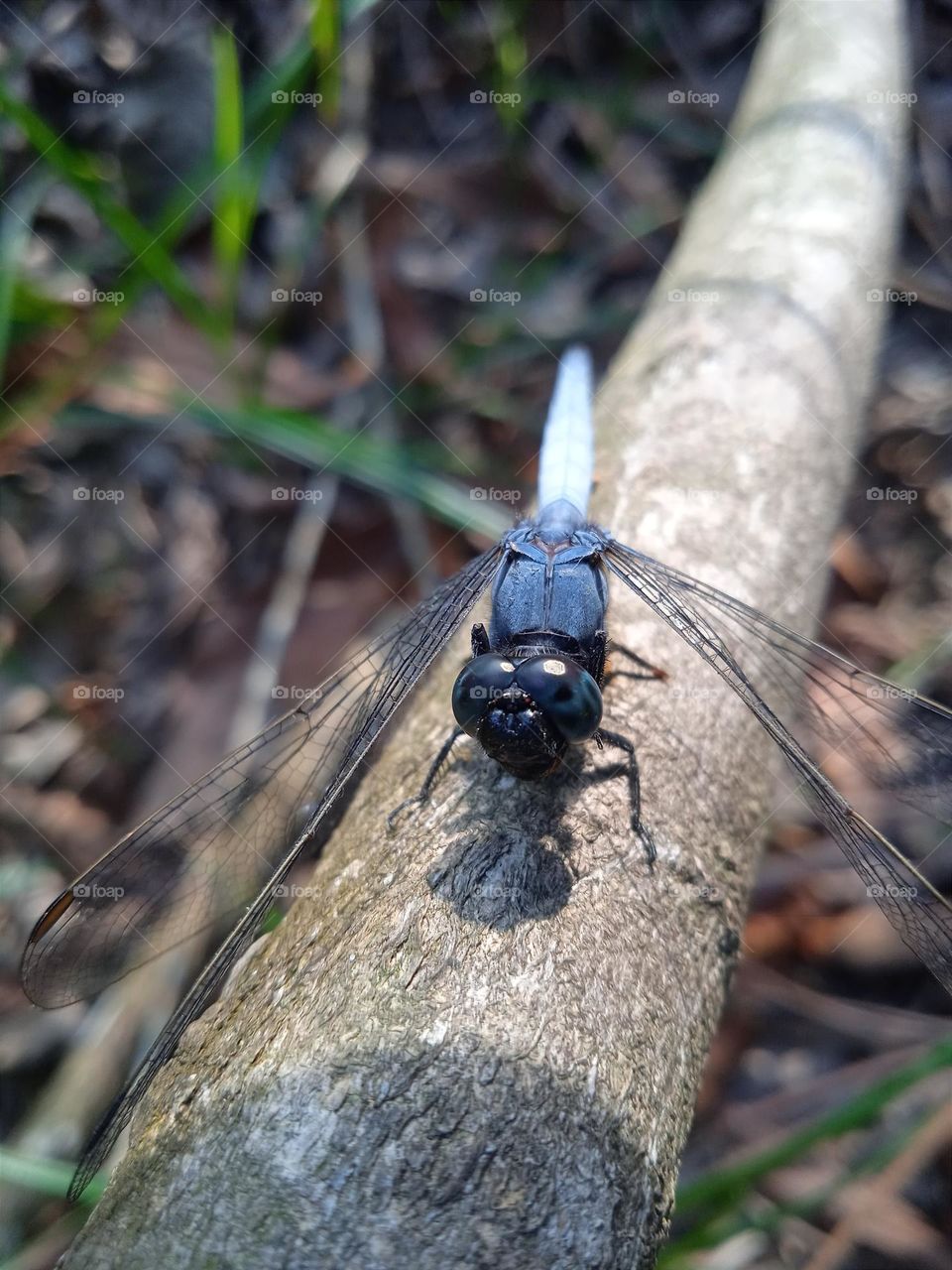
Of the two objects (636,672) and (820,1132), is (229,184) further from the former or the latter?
(820,1132)

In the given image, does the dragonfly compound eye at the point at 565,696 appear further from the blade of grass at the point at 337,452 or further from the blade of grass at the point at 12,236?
the blade of grass at the point at 12,236

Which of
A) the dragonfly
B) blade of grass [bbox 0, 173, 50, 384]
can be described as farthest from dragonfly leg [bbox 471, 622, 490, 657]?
blade of grass [bbox 0, 173, 50, 384]

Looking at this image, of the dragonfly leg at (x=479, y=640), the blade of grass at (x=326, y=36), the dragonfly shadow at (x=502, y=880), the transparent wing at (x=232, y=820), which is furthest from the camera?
the blade of grass at (x=326, y=36)

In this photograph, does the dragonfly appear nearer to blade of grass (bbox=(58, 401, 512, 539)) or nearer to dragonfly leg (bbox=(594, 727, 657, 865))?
dragonfly leg (bbox=(594, 727, 657, 865))

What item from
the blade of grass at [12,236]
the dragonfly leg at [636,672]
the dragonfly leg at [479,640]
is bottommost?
the dragonfly leg at [636,672]

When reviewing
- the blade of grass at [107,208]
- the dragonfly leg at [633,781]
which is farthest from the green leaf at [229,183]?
the dragonfly leg at [633,781]

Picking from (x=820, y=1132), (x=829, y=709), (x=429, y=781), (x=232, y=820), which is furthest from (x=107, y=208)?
(x=820, y=1132)

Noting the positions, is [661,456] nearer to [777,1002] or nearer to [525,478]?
[525,478]

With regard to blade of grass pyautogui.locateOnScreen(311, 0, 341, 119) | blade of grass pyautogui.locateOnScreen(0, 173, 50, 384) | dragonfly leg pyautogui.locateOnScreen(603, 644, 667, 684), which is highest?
blade of grass pyautogui.locateOnScreen(311, 0, 341, 119)

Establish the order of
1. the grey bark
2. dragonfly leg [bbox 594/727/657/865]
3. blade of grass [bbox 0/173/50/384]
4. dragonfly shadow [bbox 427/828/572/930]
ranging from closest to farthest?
the grey bark
dragonfly shadow [bbox 427/828/572/930]
dragonfly leg [bbox 594/727/657/865]
blade of grass [bbox 0/173/50/384]
